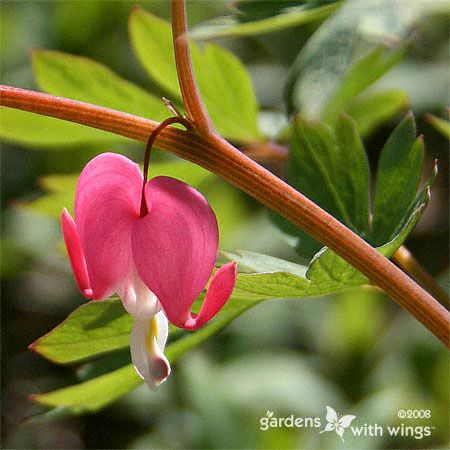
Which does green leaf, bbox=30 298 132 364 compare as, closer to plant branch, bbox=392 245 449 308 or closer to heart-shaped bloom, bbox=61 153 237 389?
heart-shaped bloom, bbox=61 153 237 389

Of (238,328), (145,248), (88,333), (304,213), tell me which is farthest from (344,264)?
(238,328)

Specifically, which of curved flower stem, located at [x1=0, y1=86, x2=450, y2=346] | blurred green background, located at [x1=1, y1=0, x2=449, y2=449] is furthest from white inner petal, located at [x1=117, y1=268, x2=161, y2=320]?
blurred green background, located at [x1=1, y1=0, x2=449, y2=449]

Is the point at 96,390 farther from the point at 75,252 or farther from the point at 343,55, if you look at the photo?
the point at 343,55

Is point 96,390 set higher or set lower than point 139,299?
lower

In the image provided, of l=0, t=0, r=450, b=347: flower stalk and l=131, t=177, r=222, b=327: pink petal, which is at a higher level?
l=0, t=0, r=450, b=347: flower stalk

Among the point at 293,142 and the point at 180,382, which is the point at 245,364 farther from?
the point at 293,142

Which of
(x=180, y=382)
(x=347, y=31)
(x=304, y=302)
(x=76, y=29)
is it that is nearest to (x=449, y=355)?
(x=304, y=302)
